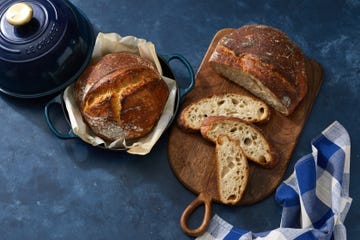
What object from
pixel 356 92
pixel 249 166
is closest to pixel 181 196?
pixel 249 166

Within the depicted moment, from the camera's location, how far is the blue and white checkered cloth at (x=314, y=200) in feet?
5.96

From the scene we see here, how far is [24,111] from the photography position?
206 centimetres

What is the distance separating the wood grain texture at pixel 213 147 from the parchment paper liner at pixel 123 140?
0.07m

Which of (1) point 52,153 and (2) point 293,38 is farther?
(2) point 293,38

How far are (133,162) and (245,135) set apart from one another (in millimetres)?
414

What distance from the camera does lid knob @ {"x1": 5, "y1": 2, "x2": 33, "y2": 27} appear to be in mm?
1779

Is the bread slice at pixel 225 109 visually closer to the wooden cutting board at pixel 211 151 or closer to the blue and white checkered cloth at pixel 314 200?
the wooden cutting board at pixel 211 151

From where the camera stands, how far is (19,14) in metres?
1.79

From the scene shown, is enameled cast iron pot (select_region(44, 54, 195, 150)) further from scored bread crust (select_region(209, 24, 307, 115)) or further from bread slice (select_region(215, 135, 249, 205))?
bread slice (select_region(215, 135, 249, 205))

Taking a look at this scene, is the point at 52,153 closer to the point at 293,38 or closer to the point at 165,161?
the point at 165,161

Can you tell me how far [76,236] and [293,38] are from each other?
3.75 feet

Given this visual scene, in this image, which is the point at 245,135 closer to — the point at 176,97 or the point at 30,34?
the point at 176,97

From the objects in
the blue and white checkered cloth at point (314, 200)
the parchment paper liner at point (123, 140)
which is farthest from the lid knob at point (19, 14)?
the blue and white checkered cloth at point (314, 200)

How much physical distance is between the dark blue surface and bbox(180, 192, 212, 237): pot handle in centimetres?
4
